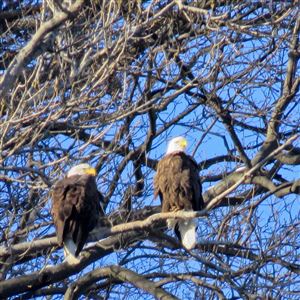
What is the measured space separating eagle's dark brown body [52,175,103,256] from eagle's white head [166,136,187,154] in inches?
40.2

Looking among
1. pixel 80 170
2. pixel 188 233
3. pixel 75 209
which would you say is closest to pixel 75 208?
pixel 75 209

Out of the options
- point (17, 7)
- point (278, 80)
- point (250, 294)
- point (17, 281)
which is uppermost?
point (17, 7)

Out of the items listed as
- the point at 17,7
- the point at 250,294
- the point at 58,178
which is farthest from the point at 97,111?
the point at 17,7

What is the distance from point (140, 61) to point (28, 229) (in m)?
1.83

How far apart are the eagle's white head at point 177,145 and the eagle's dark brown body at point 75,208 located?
1021 millimetres

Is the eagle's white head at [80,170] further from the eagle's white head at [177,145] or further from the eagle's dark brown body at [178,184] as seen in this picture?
the eagle's white head at [177,145]

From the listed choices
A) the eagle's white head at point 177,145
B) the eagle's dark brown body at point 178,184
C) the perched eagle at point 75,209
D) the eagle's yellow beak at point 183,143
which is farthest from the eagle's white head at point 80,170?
the eagle's yellow beak at point 183,143

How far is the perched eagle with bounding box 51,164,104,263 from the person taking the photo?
8.21 metres

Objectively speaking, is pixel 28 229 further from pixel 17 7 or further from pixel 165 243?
pixel 17 7

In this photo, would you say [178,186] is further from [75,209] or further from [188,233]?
[75,209]

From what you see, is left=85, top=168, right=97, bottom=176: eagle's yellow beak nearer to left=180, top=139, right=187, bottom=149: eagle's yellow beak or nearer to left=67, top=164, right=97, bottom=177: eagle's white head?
left=67, top=164, right=97, bottom=177: eagle's white head

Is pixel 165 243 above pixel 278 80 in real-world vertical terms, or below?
below

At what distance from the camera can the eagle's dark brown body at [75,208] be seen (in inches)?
323

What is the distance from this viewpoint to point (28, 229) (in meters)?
8.44
